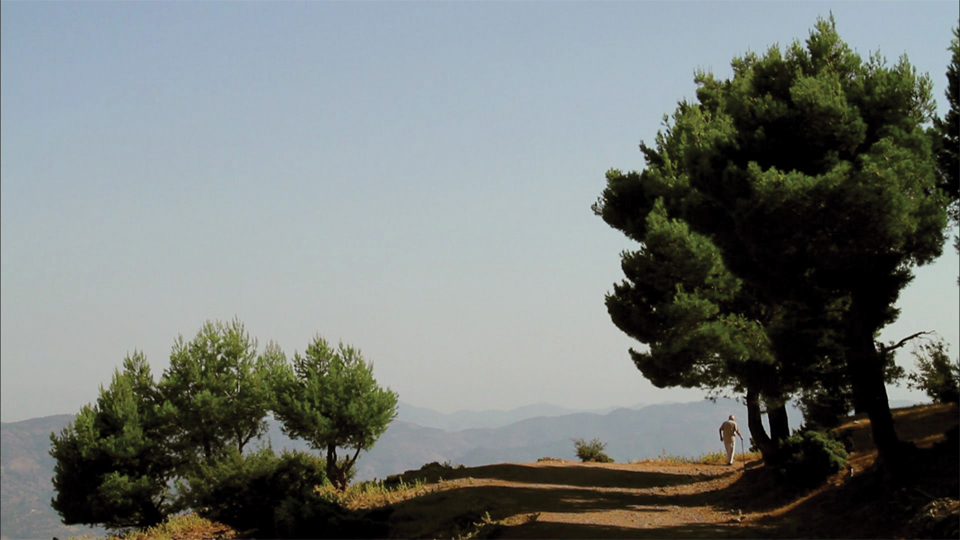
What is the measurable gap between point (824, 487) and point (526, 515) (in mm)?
7334

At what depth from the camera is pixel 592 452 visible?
113ft

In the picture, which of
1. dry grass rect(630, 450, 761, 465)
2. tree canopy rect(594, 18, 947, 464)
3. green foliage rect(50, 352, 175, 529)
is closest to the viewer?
tree canopy rect(594, 18, 947, 464)

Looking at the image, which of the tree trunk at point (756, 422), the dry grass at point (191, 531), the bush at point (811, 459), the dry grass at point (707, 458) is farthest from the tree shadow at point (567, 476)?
the dry grass at point (191, 531)

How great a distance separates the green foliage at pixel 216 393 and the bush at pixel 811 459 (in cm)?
2618

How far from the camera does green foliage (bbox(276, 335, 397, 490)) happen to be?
97.9 ft

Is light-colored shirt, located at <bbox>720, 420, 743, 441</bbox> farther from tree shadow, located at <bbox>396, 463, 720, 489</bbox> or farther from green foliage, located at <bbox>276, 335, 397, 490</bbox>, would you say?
green foliage, located at <bbox>276, 335, 397, 490</bbox>

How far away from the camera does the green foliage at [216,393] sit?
37.8m

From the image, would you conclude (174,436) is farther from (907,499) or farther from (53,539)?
(907,499)

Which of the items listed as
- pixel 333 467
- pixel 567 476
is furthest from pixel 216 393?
pixel 567 476

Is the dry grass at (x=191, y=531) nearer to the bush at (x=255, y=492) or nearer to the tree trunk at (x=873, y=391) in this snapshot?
the bush at (x=255, y=492)

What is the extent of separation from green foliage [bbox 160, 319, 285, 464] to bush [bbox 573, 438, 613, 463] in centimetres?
1576

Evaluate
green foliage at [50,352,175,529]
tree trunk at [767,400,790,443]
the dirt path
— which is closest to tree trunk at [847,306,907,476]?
the dirt path

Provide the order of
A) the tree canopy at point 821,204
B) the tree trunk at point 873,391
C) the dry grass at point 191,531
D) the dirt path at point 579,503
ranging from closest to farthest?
the tree canopy at point 821,204, the tree trunk at point 873,391, the dirt path at point 579,503, the dry grass at point 191,531

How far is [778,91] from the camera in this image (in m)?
17.8
